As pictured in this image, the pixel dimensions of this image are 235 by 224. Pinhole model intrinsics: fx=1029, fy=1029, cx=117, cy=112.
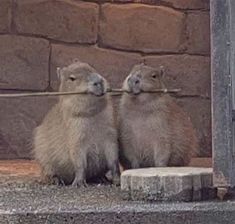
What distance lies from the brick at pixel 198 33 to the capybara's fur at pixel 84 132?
1.67 metres

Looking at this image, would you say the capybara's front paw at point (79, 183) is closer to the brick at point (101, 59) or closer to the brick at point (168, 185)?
the brick at point (168, 185)

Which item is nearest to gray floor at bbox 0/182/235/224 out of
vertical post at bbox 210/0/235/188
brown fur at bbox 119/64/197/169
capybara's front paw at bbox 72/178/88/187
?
vertical post at bbox 210/0/235/188

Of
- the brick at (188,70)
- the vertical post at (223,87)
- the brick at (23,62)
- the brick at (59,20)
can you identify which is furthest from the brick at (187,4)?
the vertical post at (223,87)

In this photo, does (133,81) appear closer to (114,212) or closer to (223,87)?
(223,87)

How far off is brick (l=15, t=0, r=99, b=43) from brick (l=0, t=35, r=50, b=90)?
8cm

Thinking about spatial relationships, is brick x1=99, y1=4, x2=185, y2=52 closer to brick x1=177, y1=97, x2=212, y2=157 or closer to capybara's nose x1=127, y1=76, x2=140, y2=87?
brick x1=177, y1=97, x2=212, y2=157

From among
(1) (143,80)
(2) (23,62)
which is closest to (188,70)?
(2) (23,62)

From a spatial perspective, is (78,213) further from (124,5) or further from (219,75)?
(124,5)

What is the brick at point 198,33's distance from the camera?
666cm

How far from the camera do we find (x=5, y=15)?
6582mm

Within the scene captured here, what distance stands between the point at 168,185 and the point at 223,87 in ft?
1.55

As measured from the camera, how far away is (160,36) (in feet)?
21.8

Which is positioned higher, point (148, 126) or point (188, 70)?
point (188, 70)

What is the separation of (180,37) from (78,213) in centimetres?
278
